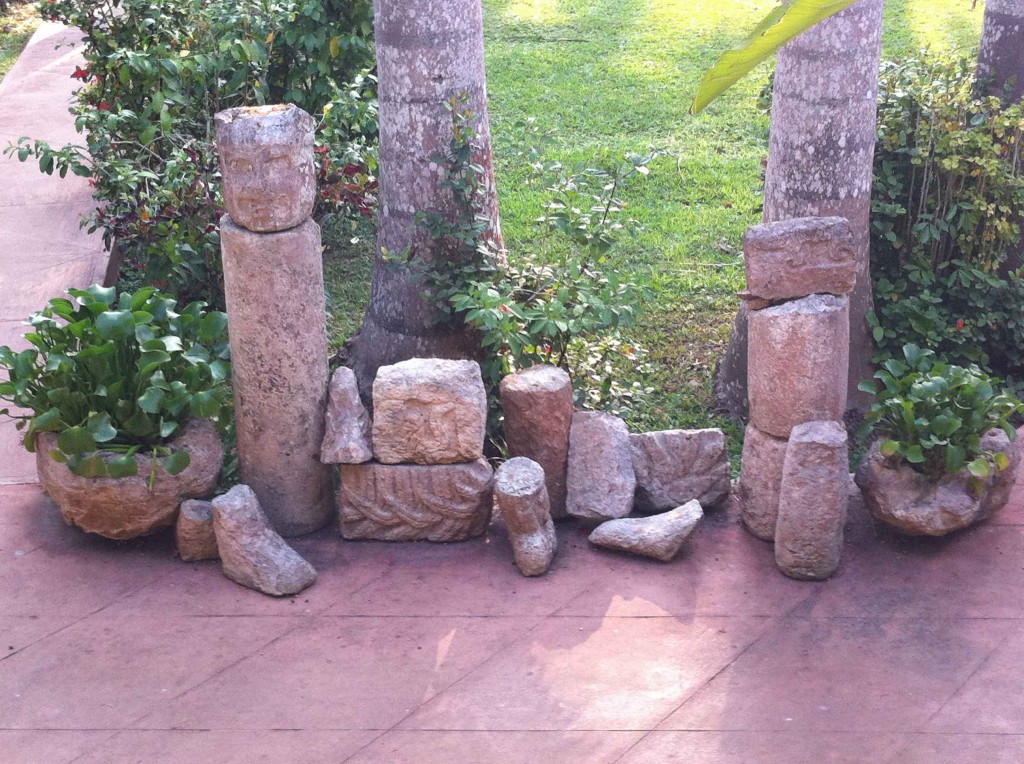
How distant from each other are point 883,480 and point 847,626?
→ 707 mm

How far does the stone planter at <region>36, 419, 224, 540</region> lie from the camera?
15.5ft

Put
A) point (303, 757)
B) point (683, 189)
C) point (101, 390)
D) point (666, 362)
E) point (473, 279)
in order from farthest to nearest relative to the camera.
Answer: point (683, 189) → point (666, 362) → point (473, 279) → point (101, 390) → point (303, 757)

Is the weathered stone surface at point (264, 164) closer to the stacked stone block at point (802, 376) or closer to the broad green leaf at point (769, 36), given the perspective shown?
the stacked stone block at point (802, 376)

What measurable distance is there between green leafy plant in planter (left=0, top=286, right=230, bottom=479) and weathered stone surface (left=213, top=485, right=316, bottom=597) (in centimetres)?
27

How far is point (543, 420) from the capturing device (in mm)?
5086

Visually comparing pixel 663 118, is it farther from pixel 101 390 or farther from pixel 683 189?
pixel 101 390

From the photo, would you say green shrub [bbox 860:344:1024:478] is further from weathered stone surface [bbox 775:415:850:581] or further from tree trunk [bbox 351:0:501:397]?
tree trunk [bbox 351:0:501:397]

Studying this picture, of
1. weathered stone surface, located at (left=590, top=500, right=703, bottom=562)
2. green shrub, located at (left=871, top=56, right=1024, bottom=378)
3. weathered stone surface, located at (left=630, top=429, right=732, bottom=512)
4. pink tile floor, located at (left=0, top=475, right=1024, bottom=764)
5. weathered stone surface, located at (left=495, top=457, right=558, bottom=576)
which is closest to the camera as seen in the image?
pink tile floor, located at (left=0, top=475, right=1024, bottom=764)

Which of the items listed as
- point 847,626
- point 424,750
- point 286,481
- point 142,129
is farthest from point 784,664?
point 142,129

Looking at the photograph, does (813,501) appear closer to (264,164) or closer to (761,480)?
(761,480)

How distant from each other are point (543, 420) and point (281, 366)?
1127mm

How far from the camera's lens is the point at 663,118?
33.1ft

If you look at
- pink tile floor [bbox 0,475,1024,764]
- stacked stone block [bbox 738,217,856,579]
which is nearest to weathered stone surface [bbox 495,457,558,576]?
pink tile floor [bbox 0,475,1024,764]

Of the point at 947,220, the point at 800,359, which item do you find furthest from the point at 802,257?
the point at 947,220
